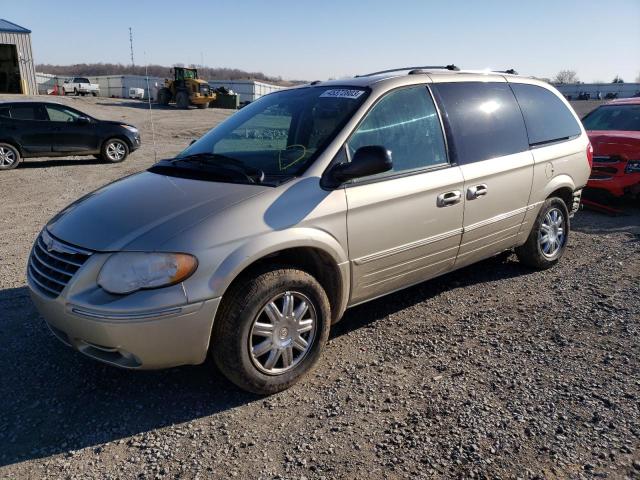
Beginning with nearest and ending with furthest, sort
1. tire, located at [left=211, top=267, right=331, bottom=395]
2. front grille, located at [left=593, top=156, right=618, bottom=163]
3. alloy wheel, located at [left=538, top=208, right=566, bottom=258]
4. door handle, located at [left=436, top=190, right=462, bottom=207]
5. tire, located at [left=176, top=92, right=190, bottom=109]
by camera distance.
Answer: tire, located at [left=211, top=267, right=331, bottom=395] < door handle, located at [left=436, top=190, right=462, bottom=207] < alloy wheel, located at [left=538, top=208, right=566, bottom=258] < front grille, located at [left=593, top=156, right=618, bottom=163] < tire, located at [left=176, top=92, right=190, bottom=109]

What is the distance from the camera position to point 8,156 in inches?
471

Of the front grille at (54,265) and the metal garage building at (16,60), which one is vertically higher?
the metal garage building at (16,60)

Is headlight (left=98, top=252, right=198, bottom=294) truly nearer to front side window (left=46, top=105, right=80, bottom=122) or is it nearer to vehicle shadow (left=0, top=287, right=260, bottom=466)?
vehicle shadow (left=0, top=287, right=260, bottom=466)

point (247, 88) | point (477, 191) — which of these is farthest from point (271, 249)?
point (247, 88)

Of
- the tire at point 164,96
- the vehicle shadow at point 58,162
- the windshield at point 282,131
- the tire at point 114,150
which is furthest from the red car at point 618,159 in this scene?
the tire at point 164,96

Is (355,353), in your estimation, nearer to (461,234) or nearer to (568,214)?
(461,234)

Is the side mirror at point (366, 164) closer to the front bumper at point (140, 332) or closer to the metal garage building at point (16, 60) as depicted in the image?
the front bumper at point (140, 332)

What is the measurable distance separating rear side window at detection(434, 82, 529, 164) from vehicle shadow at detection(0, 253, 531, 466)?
1762 mm

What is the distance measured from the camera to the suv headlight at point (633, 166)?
762cm

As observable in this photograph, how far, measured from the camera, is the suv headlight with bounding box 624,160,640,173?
762 cm

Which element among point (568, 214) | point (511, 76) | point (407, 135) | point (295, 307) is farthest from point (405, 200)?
point (568, 214)

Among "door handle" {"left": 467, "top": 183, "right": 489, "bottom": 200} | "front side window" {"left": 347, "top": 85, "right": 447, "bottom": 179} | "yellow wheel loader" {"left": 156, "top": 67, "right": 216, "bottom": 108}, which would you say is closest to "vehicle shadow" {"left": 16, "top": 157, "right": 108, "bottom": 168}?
"front side window" {"left": 347, "top": 85, "right": 447, "bottom": 179}

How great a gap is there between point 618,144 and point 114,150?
11306mm

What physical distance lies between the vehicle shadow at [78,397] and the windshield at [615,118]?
7105mm
